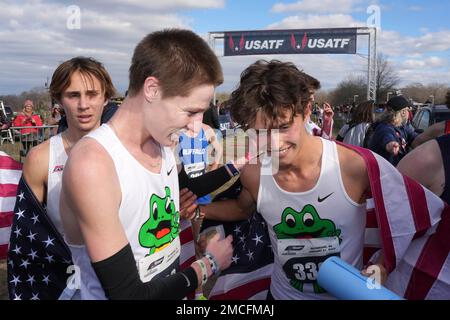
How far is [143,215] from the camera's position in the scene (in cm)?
158

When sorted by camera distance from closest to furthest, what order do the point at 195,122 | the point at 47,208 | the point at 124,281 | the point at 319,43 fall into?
the point at 124,281
the point at 195,122
the point at 47,208
the point at 319,43

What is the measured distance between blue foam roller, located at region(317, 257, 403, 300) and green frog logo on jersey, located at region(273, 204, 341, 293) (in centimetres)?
73

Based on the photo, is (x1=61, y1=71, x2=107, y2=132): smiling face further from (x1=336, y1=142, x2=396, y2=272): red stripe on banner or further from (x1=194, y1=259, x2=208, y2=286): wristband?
(x1=336, y1=142, x2=396, y2=272): red stripe on banner

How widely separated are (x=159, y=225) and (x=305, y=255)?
2.72ft

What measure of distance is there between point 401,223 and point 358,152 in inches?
15.4

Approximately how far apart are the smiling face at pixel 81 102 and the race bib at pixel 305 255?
1359mm

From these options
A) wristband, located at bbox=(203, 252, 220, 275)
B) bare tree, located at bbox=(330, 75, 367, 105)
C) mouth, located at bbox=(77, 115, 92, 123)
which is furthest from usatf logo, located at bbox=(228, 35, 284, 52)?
bare tree, located at bbox=(330, 75, 367, 105)

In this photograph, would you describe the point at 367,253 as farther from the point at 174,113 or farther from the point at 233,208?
the point at 174,113

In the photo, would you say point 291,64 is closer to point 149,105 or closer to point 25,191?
point 149,105

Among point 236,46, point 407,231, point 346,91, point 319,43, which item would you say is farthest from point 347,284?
point 346,91

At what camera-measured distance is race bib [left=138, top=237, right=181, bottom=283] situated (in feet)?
5.39

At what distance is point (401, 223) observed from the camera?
1984 millimetres
